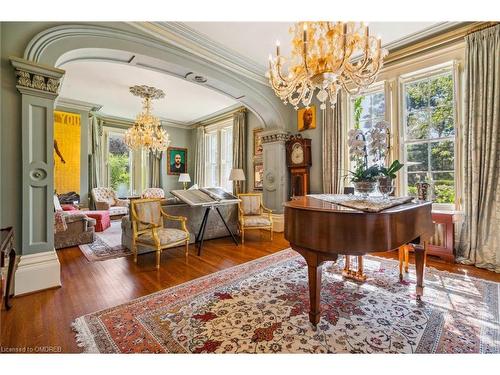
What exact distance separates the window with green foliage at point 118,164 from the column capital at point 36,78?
5830 millimetres

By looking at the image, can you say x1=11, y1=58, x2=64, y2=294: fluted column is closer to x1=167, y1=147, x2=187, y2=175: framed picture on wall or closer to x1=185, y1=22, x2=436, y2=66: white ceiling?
x1=185, y1=22, x2=436, y2=66: white ceiling

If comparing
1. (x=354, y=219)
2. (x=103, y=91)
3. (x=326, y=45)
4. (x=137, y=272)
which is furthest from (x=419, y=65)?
(x=103, y=91)

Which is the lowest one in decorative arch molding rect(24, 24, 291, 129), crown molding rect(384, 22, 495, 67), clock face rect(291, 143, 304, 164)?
clock face rect(291, 143, 304, 164)

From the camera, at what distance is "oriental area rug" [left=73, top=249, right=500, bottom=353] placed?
159cm

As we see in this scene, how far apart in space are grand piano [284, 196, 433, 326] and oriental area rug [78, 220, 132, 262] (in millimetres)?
3165

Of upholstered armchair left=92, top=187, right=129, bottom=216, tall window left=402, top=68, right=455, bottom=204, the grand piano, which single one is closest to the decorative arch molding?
tall window left=402, top=68, right=455, bottom=204

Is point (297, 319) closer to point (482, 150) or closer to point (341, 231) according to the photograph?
point (341, 231)

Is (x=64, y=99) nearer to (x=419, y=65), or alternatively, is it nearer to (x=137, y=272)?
(x=137, y=272)

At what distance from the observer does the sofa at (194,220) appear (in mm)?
3912

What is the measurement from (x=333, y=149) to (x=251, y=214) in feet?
7.12

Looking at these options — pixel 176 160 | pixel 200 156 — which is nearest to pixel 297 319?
pixel 200 156

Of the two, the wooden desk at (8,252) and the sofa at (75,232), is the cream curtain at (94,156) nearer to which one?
the sofa at (75,232)

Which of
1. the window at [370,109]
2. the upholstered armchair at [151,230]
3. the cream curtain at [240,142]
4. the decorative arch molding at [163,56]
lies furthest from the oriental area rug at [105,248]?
the window at [370,109]

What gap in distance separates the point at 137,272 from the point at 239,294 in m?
1.52
